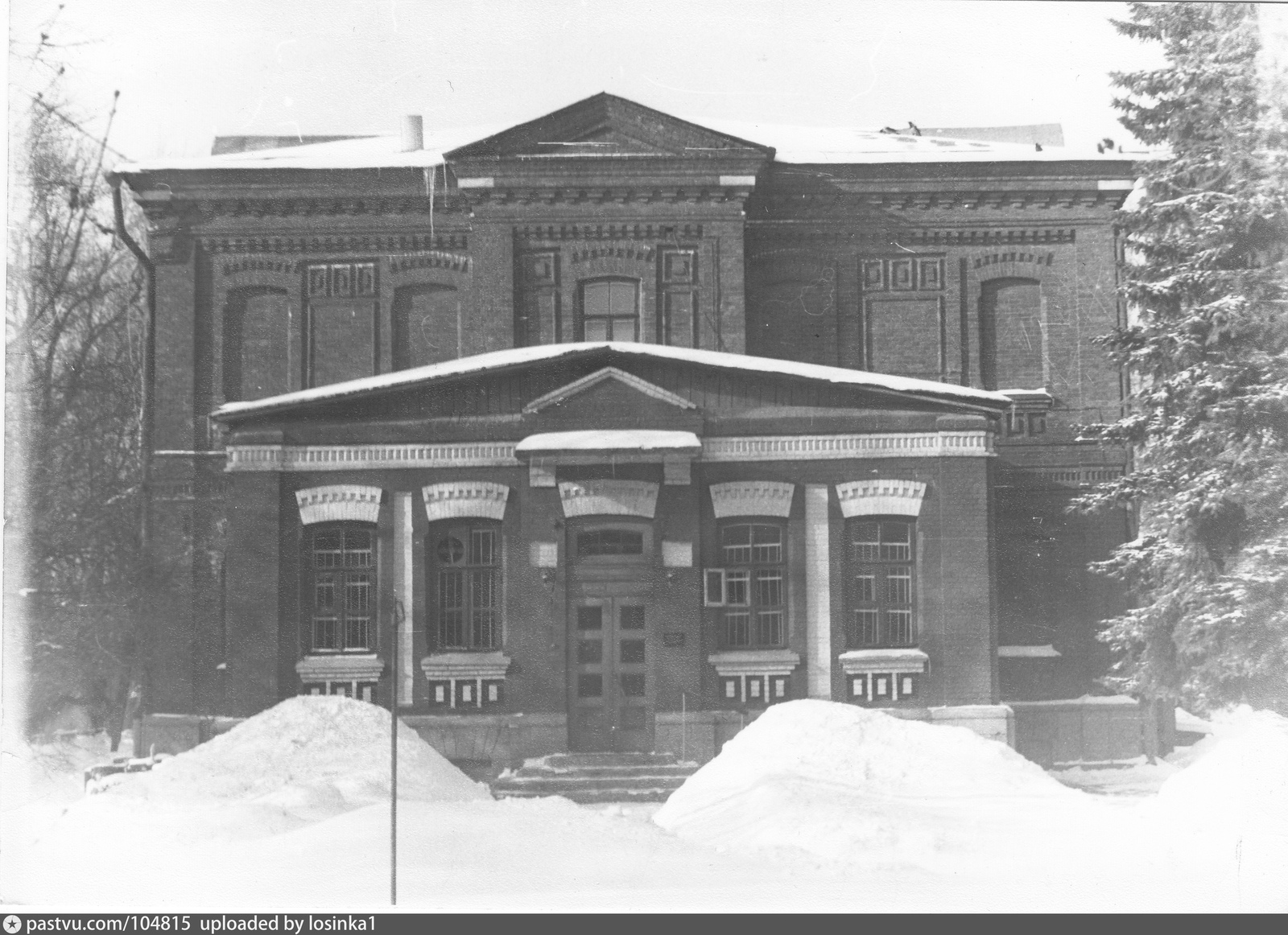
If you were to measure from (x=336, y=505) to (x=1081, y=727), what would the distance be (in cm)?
910

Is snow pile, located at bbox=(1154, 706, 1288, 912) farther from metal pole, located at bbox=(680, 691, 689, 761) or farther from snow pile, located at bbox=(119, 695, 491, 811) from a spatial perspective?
snow pile, located at bbox=(119, 695, 491, 811)

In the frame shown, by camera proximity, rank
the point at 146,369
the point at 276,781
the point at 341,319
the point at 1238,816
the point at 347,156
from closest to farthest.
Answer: the point at 1238,816
the point at 276,781
the point at 146,369
the point at 347,156
the point at 341,319

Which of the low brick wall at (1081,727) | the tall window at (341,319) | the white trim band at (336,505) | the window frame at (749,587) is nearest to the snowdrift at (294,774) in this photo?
the white trim band at (336,505)

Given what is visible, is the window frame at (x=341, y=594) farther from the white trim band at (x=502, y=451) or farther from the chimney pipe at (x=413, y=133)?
the chimney pipe at (x=413, y=133)

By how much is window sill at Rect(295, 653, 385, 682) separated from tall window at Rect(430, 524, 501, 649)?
756 mm

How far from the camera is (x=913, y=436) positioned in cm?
1442

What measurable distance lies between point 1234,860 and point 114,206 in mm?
13640

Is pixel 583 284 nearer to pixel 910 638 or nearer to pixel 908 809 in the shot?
pixel 910 638

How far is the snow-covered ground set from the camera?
11.0 m

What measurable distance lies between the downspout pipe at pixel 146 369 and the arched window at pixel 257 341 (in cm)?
95

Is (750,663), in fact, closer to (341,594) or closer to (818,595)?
(818,595)

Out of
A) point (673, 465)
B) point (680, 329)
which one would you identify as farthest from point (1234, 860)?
point (680, 329)

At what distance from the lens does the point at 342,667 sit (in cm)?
1418

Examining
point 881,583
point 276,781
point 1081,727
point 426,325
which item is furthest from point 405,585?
point 1081,727
